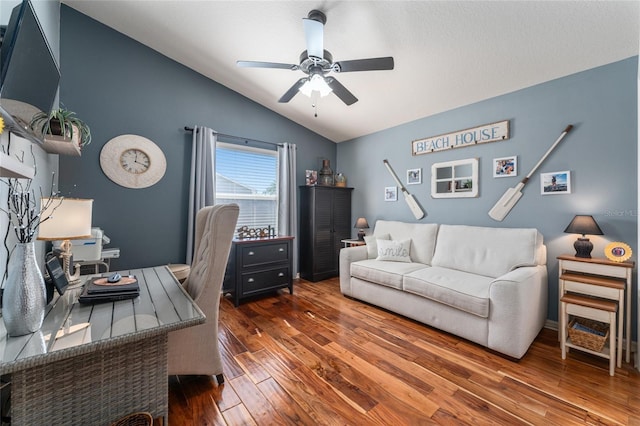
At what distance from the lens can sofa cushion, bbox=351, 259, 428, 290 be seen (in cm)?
271

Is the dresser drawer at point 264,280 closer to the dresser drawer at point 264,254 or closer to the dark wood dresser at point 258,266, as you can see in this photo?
the dark wood dresser at point 258,266

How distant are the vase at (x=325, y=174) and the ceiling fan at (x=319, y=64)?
6.80 ft

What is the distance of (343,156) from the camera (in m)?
4.77

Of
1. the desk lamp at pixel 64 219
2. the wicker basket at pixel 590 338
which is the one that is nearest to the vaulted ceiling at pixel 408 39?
the desk lamp at pixel 64 219

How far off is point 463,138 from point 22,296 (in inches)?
150

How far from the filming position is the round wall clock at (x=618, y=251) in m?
2.01

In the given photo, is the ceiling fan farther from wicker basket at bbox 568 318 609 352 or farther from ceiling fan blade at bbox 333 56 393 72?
wicker basket at bbox 568 318 609 352

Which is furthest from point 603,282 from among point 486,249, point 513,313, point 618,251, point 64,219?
point 64,219

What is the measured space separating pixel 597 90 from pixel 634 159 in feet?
2.25

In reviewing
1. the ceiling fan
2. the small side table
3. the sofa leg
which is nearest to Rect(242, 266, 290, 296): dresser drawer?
the small side table

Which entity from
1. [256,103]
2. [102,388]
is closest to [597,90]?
[256,103]

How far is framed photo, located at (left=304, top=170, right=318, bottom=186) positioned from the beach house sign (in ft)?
5.22

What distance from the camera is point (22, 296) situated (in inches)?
34.9

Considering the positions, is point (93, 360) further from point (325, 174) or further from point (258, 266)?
point (325, 174)
